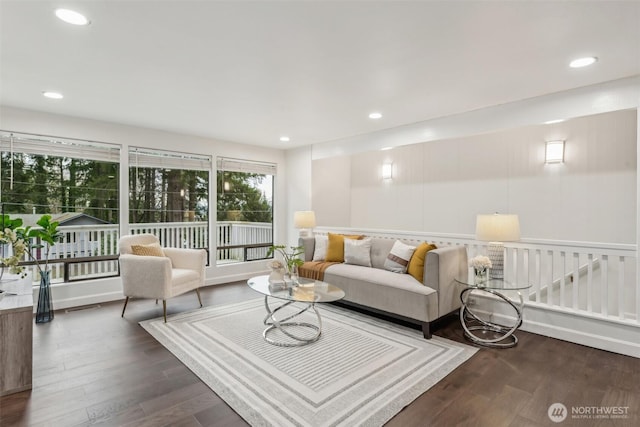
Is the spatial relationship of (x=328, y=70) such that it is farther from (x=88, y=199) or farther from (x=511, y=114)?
(x=88, y=199)

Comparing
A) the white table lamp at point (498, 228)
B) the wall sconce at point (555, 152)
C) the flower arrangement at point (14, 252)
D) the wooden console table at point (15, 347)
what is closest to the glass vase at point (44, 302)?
the flower arrangement at point (14, 252)

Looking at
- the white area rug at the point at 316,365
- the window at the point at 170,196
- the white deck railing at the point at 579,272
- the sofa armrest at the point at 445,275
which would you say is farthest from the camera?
the window at the point at 170,196

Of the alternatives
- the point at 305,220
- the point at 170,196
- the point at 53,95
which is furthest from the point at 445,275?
the point at 53,95

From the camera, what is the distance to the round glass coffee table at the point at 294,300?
3016mm

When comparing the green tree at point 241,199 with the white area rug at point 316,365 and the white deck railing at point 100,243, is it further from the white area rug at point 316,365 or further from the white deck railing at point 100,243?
the white area rug at point 316,365

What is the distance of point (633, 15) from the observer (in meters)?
1.98

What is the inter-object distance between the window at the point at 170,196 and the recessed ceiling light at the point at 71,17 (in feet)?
9.32

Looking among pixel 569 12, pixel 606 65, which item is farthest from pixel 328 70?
pixel 606 65

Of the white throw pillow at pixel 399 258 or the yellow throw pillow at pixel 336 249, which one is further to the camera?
the yellow throw pillow at pixel 336 249

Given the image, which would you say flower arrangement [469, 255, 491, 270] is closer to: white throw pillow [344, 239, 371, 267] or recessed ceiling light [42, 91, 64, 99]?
white throw pillow [344, 239, 371, 267]

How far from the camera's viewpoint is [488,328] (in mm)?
3525

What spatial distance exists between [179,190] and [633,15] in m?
5.27

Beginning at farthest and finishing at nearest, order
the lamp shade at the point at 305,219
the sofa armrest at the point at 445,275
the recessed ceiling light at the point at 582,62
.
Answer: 1. the lamp shade at the point at 305,219
2. the sofa armrest at the point at 445,275
3. the recessed ceiling light at the point at 582,62

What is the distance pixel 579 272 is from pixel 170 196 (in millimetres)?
5480
